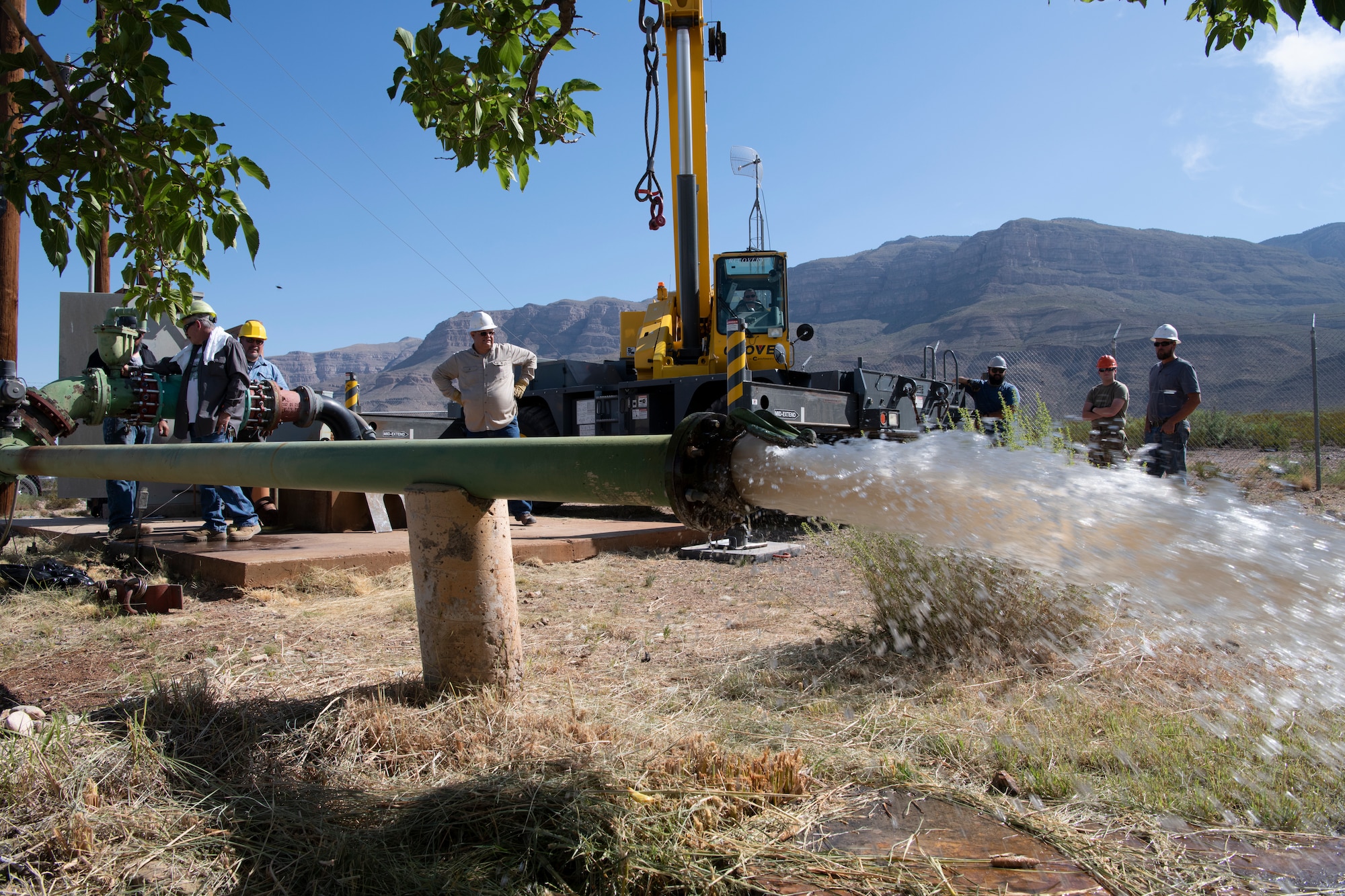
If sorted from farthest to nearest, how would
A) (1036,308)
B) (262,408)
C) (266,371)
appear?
(1036,308)
(266,371)
(262,408)

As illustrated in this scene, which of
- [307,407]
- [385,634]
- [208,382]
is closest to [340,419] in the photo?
[307,407]

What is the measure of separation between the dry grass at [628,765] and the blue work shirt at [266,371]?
387 centimetres

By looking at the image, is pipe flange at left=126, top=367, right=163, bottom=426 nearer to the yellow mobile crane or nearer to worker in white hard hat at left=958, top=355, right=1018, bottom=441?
the yellow mobile crane

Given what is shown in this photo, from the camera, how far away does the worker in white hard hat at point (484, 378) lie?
6.84m

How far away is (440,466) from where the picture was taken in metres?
2.35

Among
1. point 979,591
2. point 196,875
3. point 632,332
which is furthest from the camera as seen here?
point 632,332

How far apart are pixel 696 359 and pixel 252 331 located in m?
4.79

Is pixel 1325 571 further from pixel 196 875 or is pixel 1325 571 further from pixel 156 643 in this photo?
pixel 156 643

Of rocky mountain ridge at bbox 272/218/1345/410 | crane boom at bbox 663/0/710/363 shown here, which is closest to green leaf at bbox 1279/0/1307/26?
crane boom at bbox 663/0/710/363

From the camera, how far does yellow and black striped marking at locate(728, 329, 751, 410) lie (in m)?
6.76

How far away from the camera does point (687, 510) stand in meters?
1.75

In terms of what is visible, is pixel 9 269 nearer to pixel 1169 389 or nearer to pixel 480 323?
pixel 480 323

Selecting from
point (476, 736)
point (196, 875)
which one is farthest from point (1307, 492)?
point (196, 875)

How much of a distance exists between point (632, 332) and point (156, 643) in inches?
330
